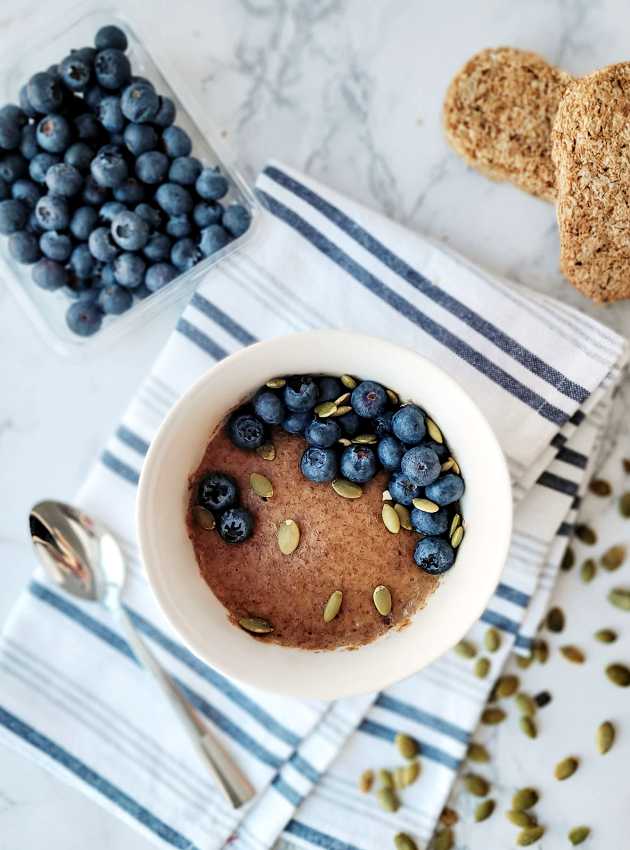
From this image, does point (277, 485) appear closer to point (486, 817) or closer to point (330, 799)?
point (330, 799)

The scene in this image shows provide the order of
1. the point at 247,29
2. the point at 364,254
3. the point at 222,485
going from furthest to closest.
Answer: the point at 247,29 < the point at 364,254 < the point at 222,485

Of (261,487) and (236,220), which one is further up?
(236,220)

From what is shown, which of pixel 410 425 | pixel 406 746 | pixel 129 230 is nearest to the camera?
pixel 410 425

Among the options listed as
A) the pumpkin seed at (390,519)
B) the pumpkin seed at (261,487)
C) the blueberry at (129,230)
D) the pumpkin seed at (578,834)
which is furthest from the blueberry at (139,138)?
the pumpkin seed at (578,834)

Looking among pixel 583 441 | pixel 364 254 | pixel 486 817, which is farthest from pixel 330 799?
pixel 364 254

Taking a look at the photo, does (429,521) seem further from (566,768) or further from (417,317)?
(566,768)

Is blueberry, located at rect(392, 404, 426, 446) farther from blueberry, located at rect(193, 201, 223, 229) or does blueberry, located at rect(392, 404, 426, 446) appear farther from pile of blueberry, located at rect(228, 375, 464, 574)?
blueberry, located at rect(193, 201, 223, 229)

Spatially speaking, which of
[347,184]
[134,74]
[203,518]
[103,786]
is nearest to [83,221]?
[134,74]
